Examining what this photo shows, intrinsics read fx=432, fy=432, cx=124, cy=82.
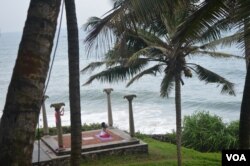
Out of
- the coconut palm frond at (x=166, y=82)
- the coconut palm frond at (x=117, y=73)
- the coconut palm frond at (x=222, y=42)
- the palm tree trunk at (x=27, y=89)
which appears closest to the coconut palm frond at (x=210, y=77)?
the coconut palm frond at (x=222, y=42)

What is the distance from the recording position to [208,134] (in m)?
16.6

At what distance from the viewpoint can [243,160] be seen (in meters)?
5.79

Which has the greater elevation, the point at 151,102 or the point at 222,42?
the point at 222,42

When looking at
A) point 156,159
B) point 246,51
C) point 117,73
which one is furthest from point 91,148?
point 246,51

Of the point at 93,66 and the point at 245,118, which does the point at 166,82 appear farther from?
the point at 245,118

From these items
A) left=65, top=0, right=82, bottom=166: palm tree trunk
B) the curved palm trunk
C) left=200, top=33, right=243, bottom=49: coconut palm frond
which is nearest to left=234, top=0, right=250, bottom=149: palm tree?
the curved palm trunk

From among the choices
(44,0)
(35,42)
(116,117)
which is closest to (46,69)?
(35,42)

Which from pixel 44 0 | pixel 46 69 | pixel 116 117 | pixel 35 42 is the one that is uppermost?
pixel 44 0

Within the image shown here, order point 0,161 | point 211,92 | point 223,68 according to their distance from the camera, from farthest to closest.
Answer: point 223,68 < point 211,92 < point 0,161

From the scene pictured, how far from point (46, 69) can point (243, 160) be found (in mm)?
3503

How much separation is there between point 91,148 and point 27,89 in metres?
9.54

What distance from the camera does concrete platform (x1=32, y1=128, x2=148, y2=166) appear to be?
11.9 metres

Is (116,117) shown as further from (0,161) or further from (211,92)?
(0,161)

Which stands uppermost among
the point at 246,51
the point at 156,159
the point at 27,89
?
the point at 246,51
